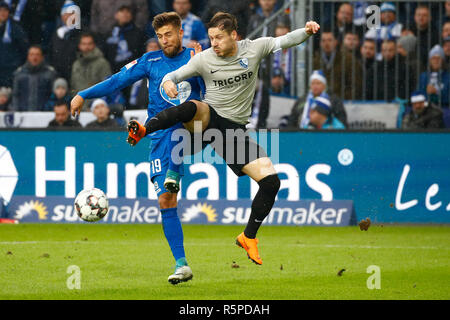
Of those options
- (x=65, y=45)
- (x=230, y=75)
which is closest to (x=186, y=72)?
(x=230, y=75)

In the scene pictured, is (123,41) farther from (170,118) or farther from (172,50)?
(170,118)

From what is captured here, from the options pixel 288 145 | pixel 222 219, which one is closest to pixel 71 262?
pixel 222 219

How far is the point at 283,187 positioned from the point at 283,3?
2.94 meters

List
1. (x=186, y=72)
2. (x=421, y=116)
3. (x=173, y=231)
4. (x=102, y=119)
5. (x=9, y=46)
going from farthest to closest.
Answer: (x=9, y=46) < (x=102, y=119) < (x=421, y=116) < (x=173, y=231) < (x=186, y=72)

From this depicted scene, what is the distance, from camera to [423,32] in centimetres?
1327

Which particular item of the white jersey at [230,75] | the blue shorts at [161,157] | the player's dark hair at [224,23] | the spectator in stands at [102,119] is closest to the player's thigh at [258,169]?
the white jersey at [230,75]

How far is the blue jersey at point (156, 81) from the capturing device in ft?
25.9

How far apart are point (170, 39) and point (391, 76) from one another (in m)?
6.27

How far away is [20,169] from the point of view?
1273 centimetres

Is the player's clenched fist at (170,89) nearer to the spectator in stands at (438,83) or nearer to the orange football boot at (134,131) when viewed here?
the orange football boot at (134,131)

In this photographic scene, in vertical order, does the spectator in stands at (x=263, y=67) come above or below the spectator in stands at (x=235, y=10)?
below

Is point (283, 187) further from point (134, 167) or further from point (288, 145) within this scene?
point (134, 167)

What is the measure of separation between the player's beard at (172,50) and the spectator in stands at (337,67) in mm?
5658

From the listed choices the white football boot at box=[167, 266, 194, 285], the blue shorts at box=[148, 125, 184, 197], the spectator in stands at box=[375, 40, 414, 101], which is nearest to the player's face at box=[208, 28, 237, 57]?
the blue shorts at box=[148, 125, 184, 197]
